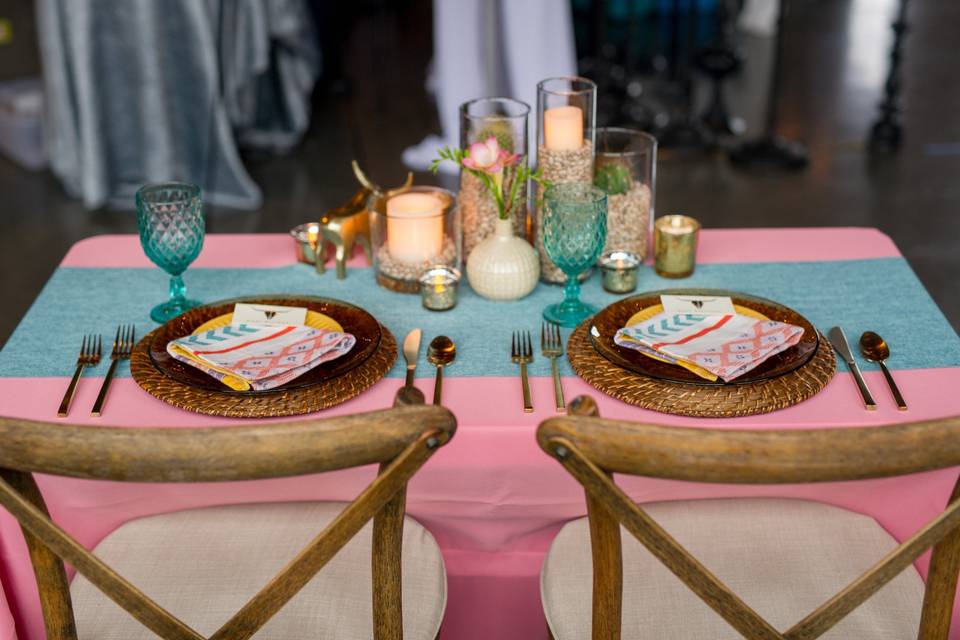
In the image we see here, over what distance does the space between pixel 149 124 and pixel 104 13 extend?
1.23 ft

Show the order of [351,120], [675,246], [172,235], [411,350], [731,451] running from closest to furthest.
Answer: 1. [731,451]
2. [411,350]
3. [172,235]
4. [675,246]
5. [351,120]

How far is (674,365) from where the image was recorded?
1.28 meters

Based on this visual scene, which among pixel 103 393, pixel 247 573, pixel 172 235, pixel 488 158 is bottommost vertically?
pixel 247 573

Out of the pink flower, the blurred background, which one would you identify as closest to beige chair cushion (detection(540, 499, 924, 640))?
the pink flower

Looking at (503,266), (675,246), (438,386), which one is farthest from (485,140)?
(438,386)

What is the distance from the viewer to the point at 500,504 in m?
A: 1.27

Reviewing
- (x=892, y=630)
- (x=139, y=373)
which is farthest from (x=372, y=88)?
(x=892, y=630)

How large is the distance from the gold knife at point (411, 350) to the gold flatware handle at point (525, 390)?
0.44 feet

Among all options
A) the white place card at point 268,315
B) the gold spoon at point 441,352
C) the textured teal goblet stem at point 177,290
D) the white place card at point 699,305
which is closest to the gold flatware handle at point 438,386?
the gold spoon at point 441,352

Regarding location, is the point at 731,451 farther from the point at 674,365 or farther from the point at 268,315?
the point at 268,315

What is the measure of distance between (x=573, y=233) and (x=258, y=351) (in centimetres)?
43

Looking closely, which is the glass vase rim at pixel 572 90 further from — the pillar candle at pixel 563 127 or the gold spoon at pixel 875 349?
the gold spoon at pixel 875 349

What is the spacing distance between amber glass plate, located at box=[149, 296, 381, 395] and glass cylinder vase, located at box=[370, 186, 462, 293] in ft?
0.40

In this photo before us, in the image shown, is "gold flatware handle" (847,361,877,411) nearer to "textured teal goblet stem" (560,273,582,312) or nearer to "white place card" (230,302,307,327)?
"textured teal goblet stem" (560,273,582,312)
